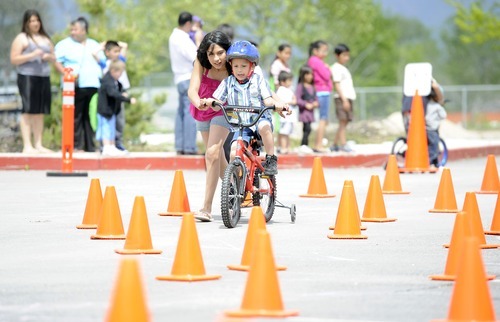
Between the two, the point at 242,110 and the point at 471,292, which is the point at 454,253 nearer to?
the point at 471,292

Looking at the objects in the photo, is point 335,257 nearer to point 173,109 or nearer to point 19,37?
point 19,37

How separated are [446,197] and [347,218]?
264 centimetres

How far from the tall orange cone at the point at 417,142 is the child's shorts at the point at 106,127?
14.1 feet

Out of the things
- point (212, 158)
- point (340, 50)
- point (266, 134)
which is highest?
point (340, 50)

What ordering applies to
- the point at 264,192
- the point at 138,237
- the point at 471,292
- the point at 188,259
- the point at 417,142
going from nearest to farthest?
the point at 471,292 < the point at 188,259 < the point at 138,237 < the point at 264,192 < the point at 417,142

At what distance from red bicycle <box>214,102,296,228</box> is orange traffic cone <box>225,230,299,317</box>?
13.2 ft

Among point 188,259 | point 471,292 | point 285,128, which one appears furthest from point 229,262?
point 285,128

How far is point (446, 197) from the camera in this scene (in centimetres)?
1283

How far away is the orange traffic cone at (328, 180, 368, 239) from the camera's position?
10.4 m

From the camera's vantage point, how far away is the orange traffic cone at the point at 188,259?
25.8 ft

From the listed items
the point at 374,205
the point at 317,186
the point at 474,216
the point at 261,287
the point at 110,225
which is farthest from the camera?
the point at 317,186

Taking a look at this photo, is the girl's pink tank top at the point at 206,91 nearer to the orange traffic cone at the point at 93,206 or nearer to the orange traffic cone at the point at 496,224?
the orange traffic cone at the point at 93,206

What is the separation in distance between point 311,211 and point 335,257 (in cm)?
361

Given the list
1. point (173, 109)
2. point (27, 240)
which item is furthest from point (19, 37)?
point (173, 109)
